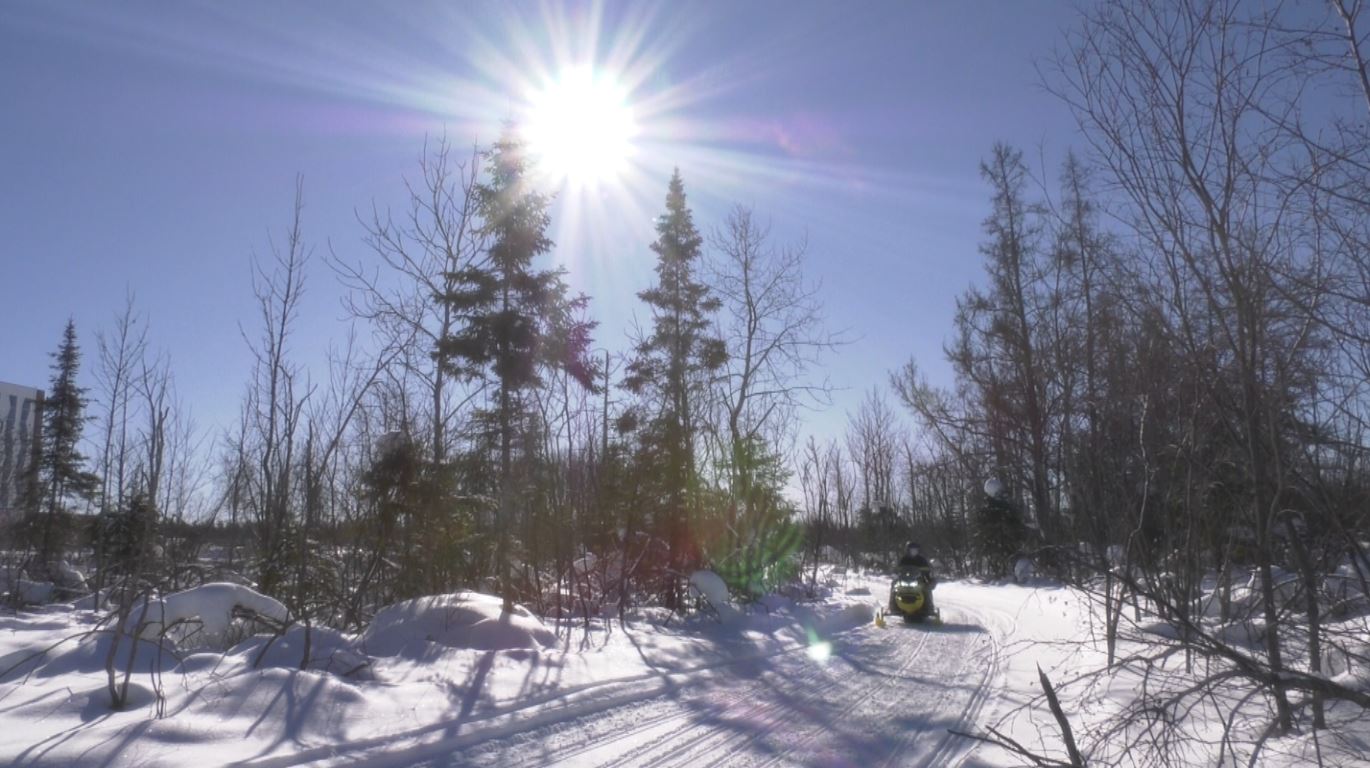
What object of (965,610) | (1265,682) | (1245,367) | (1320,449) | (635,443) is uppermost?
(635,443)

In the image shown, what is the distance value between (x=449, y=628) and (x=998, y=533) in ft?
82.6

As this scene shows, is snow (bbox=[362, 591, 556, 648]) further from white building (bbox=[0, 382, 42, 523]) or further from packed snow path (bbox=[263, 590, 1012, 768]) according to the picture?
white building (bbox=[0, 382, 42, 523])

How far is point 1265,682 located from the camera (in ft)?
11.3

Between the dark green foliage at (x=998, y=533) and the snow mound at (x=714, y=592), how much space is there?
57.7 ft

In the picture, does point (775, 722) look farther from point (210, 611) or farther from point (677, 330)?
point (677, 330)

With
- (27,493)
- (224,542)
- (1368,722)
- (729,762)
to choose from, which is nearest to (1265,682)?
(1368,722)

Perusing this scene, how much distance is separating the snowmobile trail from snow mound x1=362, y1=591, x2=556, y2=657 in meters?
2.23

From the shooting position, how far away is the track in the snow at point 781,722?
21.5 feet

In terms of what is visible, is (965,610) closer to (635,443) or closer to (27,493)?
(635,443)

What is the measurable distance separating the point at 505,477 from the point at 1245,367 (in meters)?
13.6

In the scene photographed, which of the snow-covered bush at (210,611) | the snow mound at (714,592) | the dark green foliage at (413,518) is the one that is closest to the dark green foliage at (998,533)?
the snow mound at (714,592)

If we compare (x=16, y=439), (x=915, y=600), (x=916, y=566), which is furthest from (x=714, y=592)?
(x=16, y=439)

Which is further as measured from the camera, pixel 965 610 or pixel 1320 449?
pixel 965 610

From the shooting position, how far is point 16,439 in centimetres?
4947
